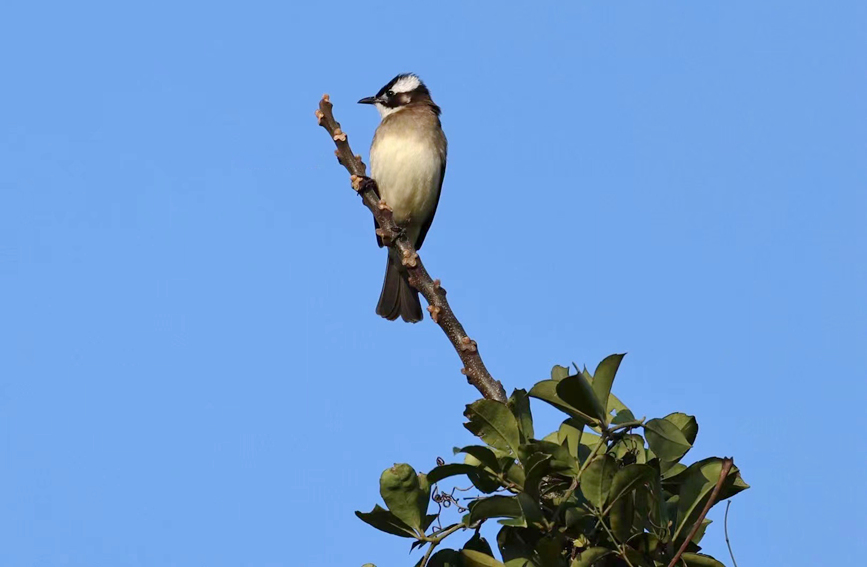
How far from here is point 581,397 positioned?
2486 mm

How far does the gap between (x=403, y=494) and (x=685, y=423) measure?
0.77 metres

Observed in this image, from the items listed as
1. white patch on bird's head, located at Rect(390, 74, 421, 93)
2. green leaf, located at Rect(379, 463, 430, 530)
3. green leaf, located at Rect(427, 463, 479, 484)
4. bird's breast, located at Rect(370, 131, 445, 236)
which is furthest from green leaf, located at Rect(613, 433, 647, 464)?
white patch on bird's head, located at Rect(390, 74, 421, 93)

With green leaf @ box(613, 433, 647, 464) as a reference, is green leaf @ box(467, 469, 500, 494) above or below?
below

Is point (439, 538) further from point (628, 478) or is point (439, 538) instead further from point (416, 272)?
point (416, 272)

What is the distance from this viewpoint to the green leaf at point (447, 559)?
2576mm

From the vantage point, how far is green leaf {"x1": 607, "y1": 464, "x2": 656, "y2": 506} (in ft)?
7.93

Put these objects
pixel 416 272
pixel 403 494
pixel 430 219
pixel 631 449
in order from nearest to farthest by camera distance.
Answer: pixel 403 494, pixel 631 449, pixel 416 272, pixel 430 219

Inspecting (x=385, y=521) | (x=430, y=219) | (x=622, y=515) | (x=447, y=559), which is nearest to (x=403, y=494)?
(x=385, y=521)

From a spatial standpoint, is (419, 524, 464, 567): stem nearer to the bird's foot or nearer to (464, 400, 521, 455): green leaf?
(464, 400, 521, 455): green leaf

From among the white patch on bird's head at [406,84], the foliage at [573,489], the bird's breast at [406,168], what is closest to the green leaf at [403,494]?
the foliage at [573,489]

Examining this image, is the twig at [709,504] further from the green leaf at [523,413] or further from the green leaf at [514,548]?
the green leaf at [523,413]

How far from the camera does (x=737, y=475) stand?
2545 mm

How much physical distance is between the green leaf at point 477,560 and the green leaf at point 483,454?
22cm

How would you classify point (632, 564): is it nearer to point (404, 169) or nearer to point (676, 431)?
point (676, 431)
